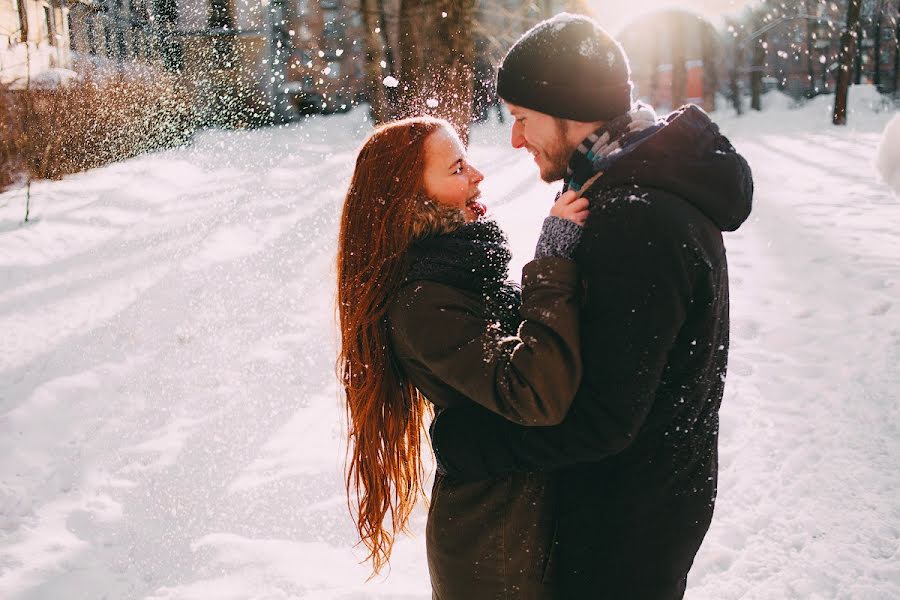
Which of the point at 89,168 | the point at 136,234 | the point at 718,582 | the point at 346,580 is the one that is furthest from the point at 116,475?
the point at 89,168

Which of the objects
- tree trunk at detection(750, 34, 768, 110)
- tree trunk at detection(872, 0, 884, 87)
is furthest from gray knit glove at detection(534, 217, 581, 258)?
tree trunk at detection(872, 0, 884, 87)

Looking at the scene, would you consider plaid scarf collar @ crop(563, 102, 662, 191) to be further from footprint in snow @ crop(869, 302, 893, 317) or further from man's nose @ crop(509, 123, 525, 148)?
footprint in snow @ crop(869, 302, 893, 317)

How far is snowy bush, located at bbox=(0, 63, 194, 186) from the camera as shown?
1361 centimetres

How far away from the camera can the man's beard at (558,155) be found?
185 centimetres

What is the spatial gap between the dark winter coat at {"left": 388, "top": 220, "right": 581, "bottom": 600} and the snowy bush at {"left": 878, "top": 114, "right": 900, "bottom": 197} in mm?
6443

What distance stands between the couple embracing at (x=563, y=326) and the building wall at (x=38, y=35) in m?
20.6

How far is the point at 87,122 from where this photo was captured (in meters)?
17.6

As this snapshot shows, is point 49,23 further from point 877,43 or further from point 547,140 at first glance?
point 877,43

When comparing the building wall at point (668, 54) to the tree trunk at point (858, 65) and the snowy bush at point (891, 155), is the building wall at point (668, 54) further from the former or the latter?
the snowy bush at point (891, 155)

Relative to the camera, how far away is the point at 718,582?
3.46 meters

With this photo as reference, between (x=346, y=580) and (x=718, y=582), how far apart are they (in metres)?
1.84

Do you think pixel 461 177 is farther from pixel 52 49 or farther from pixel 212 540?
pixel 52 49

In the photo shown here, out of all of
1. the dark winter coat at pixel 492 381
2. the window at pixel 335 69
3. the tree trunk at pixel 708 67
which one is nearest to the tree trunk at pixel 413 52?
the dark winter coat at pixel 492 381

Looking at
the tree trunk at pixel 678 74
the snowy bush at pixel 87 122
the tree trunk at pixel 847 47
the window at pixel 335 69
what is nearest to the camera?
the snowy bush at pixel 87 122
